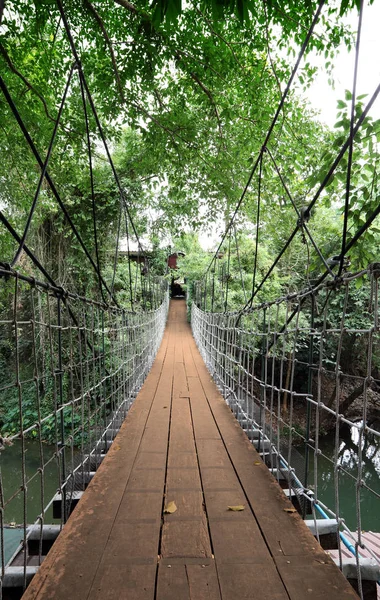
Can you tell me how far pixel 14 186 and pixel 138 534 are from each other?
4015 millimetres

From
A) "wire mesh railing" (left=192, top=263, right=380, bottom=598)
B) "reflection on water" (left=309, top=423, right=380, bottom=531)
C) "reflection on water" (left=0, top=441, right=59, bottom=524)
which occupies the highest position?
"wire mesh railing" (left=192, top=263, right=380, bottom=598)

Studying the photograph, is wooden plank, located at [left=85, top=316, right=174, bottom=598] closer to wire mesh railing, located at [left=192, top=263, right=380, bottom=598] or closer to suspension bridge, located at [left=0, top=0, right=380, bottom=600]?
suspension bridge, located at [left=0, top=0, right=380, bottom=600]

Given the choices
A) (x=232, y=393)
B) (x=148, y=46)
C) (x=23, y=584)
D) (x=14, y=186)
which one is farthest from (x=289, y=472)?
(x=14, y=186)

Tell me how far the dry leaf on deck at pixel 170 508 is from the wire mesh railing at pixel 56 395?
317 millimetres

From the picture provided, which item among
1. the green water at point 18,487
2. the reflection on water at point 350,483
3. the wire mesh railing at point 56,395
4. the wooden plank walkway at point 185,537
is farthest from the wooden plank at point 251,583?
the green water at point 18,487

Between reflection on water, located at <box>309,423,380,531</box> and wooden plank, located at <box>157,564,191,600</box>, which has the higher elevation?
wooden plank, located at <box>157,564,191,600</box>

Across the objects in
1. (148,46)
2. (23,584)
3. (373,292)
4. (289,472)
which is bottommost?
(23,584)

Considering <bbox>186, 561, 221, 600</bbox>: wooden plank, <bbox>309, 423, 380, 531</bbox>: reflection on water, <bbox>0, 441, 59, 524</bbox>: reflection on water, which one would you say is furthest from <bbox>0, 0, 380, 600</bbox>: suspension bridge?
<bbox>0, 441, 59, 524</bbox>: reflection on water

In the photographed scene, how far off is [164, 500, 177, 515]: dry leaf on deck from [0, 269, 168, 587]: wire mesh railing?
0.32m

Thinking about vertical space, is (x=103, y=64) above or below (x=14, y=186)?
above

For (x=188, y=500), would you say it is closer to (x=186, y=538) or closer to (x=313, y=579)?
(x=186, y=538)

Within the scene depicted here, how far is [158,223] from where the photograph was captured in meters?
6.77

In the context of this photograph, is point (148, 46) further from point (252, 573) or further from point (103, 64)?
point (252, 573)

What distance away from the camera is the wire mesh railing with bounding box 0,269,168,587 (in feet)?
3.26
